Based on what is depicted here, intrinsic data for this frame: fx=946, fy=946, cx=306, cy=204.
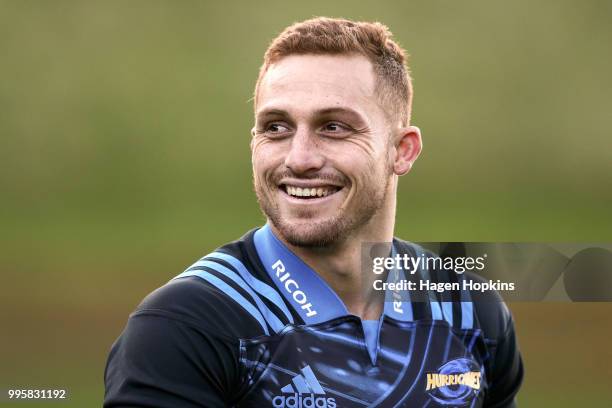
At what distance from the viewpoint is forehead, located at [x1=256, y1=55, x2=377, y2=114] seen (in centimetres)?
348

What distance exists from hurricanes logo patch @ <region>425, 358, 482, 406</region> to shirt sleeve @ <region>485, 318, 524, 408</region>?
17 centimetres

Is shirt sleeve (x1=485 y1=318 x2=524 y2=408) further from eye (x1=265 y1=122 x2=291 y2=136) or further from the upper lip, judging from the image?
eye (x1=265 y1=122 x2=291 y2=136)

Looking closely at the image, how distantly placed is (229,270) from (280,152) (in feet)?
1.57

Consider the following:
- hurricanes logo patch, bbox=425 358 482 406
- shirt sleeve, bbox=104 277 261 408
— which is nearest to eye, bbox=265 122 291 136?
shirt sleeve, bbox=104 277 261 408

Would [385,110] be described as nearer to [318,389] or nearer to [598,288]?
[318,389]

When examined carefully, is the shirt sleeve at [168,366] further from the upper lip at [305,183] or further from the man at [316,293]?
the upper lip at [305,183]

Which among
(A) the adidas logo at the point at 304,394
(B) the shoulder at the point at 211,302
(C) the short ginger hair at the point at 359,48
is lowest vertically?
(A) the adidas logo at the point at 304,394

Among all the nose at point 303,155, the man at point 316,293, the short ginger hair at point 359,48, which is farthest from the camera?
the short ginger hair at point 359,48

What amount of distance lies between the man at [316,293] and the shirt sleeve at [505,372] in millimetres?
44

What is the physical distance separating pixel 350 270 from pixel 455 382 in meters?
0.59

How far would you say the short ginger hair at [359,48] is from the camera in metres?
3.56

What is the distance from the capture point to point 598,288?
4.58 meters

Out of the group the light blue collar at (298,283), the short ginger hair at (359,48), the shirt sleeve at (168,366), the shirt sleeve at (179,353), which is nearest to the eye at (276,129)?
the short ginger hair at (359,48)

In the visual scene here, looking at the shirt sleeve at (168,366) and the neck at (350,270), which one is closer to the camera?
the shirt sleeve at (168,366)
